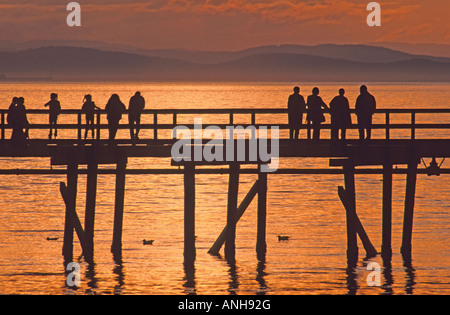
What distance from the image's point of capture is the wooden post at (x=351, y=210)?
2845cm

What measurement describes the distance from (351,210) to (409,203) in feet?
5.63

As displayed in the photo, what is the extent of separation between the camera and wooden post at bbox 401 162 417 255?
2850 cm

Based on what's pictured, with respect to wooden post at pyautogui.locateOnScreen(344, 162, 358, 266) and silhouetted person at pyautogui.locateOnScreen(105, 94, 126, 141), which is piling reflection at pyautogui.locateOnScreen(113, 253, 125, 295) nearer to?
silhouetted person at pyautogui.locateOnScreen(105, 94, 126, 141)

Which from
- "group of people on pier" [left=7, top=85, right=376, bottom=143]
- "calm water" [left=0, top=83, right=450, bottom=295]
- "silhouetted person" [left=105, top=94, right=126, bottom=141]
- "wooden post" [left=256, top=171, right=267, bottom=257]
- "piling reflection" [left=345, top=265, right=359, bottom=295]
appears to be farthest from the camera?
"wooden post" [left=256, top=171, right=267, bottom=257]

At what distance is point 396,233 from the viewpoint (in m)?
37.0

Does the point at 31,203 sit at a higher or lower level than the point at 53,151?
lower

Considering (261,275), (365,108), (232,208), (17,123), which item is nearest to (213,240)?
(232,208)

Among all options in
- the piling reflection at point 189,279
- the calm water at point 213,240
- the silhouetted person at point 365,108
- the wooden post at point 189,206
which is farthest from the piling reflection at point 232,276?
the silhouetted person at point 365,108

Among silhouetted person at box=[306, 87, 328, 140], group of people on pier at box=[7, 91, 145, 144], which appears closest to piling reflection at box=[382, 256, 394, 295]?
silhouetted person at box=[306, 87, 328, 140]

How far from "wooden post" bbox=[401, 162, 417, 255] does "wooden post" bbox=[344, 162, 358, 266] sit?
5.06 ft

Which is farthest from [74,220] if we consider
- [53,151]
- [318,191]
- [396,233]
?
[318,191]

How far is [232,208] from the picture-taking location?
1171 inches
